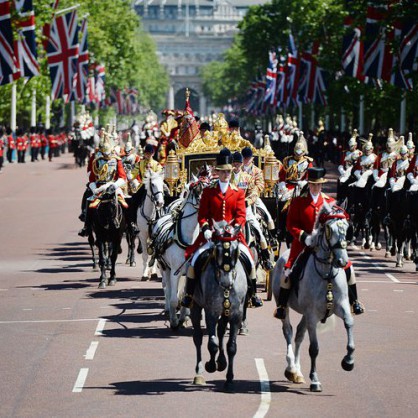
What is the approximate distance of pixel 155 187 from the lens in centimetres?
2431

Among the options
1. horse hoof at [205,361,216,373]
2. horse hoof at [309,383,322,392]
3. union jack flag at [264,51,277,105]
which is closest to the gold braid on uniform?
horse hoof at [205,361,216,373]

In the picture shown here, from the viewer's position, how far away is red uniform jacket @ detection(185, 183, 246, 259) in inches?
645

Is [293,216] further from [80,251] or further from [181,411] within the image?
[80,251]

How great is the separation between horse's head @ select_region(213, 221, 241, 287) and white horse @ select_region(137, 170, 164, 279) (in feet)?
26.9

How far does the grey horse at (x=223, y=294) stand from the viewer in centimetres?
1575

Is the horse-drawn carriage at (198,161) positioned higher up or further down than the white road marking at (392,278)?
higher up

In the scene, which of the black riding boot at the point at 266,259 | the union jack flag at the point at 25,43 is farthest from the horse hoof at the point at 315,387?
the union jack flag at the point at 25,43

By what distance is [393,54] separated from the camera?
48375mm

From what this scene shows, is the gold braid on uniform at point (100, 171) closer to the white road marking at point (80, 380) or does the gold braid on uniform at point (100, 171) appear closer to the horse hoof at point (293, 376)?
the white road marking at point (80, 380)

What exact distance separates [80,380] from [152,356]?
5.52ft

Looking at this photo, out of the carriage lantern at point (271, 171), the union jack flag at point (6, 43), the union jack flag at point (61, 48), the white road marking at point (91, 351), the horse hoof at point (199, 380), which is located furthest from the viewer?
the union jack flag at point (61, 48)

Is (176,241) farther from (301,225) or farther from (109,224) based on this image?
(109,224)

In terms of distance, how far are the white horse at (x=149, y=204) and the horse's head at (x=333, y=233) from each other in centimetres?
871

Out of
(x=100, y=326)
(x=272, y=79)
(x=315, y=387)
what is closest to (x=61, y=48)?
(x=272, y=79)
